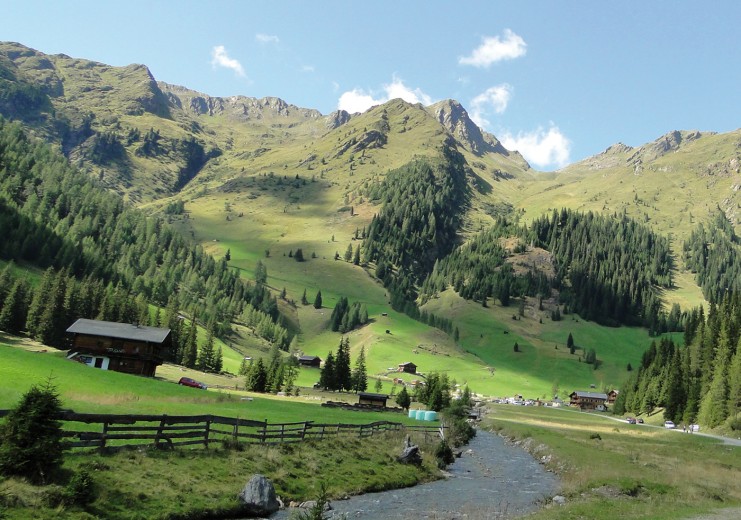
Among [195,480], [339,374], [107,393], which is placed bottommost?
[339,374]

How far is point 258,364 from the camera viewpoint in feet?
376

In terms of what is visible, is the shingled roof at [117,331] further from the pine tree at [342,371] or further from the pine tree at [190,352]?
the pine tree at [342,371]

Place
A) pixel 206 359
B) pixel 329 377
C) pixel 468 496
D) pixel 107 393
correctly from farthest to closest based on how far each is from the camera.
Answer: pixel 206 359, pixel 329 377, pixel 107 393, pixel 468 496

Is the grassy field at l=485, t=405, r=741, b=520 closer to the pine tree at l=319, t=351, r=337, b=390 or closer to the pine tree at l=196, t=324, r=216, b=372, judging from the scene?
the pine tree at l=319, t=351, r=337, b=390

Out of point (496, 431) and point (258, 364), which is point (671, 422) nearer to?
point (496, 431)

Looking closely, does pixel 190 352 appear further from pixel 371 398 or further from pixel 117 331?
pixel 371 398

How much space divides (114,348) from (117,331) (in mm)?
3484

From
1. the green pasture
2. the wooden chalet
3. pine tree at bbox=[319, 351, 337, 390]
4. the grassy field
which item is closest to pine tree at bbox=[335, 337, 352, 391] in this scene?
pine tree at bbox=[319, 351, 337, 390]

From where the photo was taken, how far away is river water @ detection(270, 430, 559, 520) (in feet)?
105

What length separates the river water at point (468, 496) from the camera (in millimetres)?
32156

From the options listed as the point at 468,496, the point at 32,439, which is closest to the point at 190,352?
the point at 468,496

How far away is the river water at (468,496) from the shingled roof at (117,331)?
6894 centimetres

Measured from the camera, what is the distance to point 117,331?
101 m

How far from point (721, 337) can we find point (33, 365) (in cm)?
12459
